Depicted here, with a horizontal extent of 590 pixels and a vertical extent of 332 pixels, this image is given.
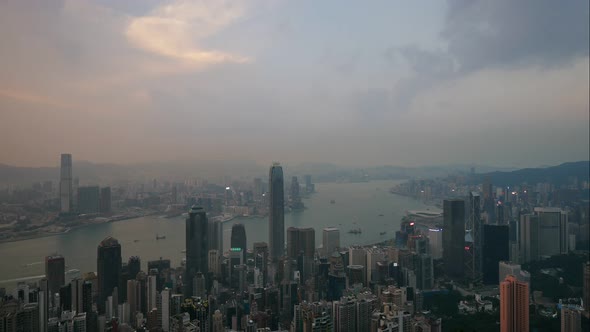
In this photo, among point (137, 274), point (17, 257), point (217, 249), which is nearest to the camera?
point (17, 257)

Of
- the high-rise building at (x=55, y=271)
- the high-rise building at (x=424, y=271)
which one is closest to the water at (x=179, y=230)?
the high-rise building at (x=55, y=271)

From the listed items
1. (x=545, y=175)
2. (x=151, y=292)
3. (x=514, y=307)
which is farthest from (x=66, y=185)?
(x=545, y=175)

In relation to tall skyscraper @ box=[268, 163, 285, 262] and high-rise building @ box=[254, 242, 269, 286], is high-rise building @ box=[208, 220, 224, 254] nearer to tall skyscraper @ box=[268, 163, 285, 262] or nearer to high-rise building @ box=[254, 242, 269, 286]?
high-rise building @ box=[254, 242, 269, 286]

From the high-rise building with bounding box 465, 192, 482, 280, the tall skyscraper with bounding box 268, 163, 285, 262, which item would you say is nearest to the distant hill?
the high-rise building with bounding box 465, 192, 482, 280

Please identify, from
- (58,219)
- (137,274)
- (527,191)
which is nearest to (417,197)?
(527,191)

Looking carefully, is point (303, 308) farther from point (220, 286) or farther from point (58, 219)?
point (58, 219)
